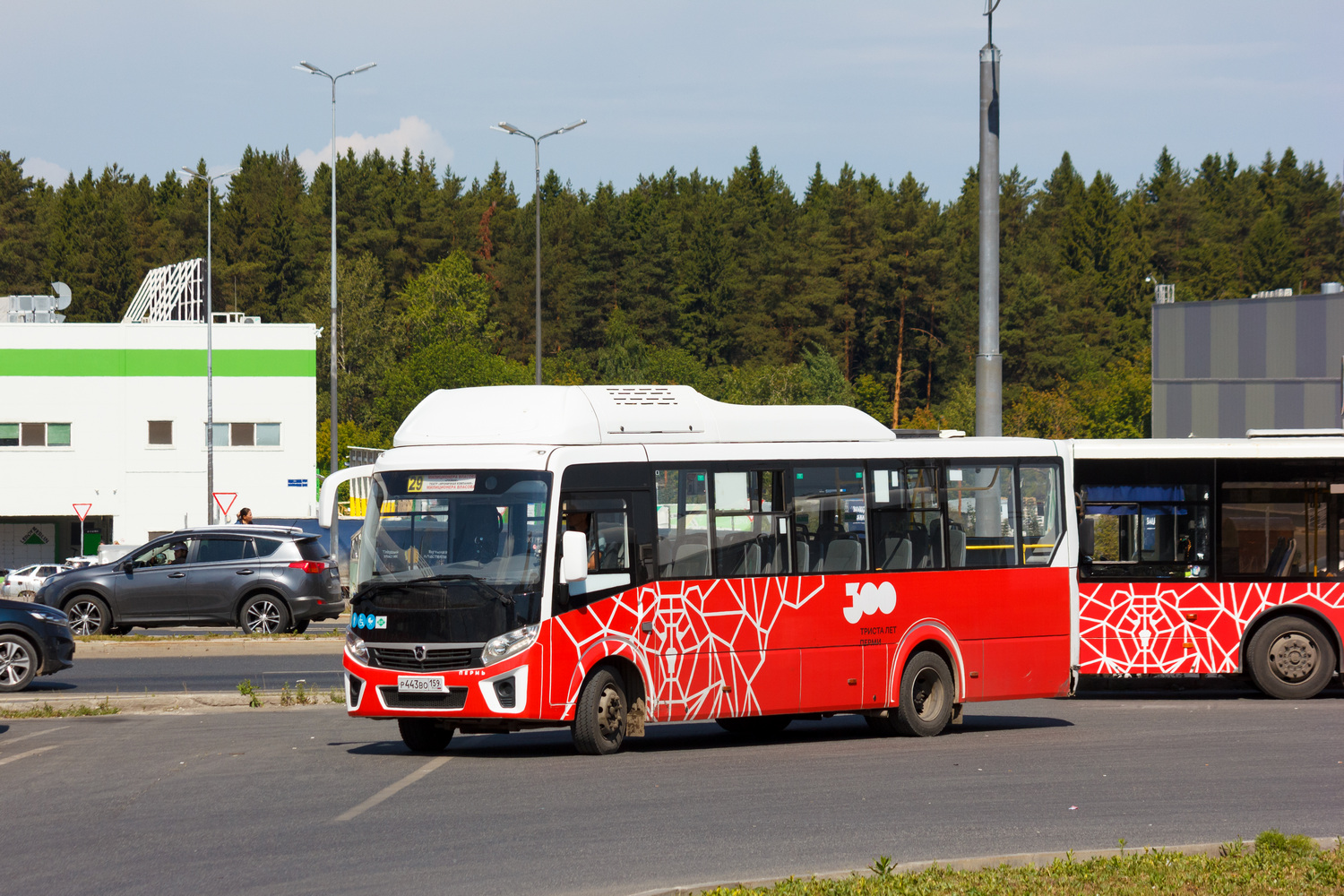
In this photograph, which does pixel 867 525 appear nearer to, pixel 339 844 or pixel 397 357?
pixel 339 844

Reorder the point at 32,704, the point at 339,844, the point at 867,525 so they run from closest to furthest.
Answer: the point at 339,844 → the point at 867,525 → the point at 32,704

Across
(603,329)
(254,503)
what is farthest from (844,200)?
(254,503)

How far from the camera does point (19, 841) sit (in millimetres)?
9258

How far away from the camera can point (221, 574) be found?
25062 mm

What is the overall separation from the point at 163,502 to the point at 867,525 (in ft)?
154

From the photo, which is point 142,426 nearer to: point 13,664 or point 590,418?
point 13,664

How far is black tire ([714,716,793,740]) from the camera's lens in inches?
569

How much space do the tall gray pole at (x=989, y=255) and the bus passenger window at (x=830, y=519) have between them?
435cm

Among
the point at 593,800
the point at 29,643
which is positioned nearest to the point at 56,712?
the point at 29,643

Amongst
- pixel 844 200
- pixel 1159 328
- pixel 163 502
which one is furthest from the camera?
pixel 844 200

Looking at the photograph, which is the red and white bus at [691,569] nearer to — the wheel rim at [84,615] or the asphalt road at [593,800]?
the asphalt road at [593,800]

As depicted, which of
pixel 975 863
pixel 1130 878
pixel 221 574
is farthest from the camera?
pixel 221 574

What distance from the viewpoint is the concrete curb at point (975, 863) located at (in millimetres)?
7707

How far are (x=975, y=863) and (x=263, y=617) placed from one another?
1881cm
